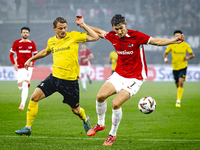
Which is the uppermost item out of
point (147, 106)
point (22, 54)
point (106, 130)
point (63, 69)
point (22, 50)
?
point (22, 50)

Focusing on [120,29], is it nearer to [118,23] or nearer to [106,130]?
[118,23]

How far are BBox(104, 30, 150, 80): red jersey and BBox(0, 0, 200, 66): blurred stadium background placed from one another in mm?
21026

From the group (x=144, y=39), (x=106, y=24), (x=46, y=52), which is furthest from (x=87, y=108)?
(x=106, y=24)

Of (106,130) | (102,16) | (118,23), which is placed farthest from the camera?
(102,16)

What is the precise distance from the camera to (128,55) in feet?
17.0

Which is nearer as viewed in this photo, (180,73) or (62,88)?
(62,88)

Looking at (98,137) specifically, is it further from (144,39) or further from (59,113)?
(59,113)

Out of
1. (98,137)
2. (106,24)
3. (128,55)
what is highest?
(106,24)

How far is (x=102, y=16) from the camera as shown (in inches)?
1132

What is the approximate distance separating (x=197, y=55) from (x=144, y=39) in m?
21.1

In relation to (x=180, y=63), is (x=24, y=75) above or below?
below

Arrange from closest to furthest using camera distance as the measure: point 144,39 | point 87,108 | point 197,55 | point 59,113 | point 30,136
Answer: point 144,39, point 30,136, point 59,113, point 87,108, point 197,55

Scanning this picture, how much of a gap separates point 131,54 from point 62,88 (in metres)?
1.28

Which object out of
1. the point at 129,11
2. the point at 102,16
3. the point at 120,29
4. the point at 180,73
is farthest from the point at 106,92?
the point at 129,11
